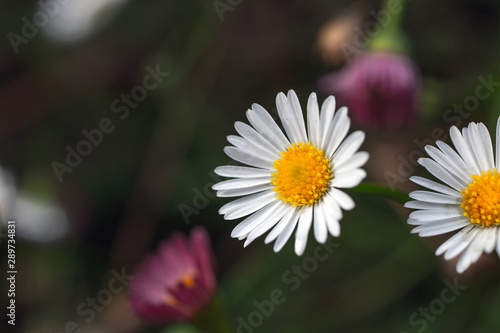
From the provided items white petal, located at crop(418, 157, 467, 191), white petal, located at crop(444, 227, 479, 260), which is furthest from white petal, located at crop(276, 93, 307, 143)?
white petal, located at crop(444, 227, 479, 260)

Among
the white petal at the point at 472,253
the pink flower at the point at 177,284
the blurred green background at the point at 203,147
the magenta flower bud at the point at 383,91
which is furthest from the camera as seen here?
the blurred green background at the point at 203,147

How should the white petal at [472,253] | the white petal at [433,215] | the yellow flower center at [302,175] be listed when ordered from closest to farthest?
the white petal at [472,253] < the white petal at [433,215] < the yellow flower center at [302,175]

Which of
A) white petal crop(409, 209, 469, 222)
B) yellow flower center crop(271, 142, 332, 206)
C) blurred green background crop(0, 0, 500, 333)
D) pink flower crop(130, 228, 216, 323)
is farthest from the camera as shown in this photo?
blurred green background crop(0, 0, 500, 333)

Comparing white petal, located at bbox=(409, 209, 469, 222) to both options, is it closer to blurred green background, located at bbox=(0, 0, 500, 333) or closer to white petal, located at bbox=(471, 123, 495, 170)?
white petal, located at bbox=(471, 123, 495, 170)

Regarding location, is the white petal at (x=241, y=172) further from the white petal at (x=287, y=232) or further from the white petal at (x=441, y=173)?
the white petal at (x=441, y=173)

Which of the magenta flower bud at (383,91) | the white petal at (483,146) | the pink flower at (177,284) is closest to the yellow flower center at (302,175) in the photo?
the white petal at (483,146)

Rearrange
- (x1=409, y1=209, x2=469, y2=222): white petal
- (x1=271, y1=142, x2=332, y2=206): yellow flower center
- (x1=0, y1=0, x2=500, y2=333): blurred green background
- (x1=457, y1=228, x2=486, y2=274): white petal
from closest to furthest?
1. (x1=457, y1=228, x2=486, y2=274): white petal
2. (x1=409, y1=209, x2=469, y2=222): white petal
3. (x1=271, y1=142, x2=332, y2=206): yellow flower center
4. (x1=0, y1=0, x2=500, y2=333): blurred green background

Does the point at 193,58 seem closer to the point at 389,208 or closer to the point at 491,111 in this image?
the point at 389,208

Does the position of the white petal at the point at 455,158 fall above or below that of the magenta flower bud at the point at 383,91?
below
